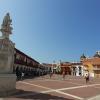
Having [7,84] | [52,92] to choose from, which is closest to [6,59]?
[7,84]

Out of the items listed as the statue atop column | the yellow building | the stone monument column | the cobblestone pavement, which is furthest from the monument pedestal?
the yellow building

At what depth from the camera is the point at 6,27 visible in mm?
15898

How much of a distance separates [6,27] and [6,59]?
2167 mm

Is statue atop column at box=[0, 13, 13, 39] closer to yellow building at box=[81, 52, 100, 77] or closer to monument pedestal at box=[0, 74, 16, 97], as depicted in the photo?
monument pedestal at box=[0, 74, 16, 97]

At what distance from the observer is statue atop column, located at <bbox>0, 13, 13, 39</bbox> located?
15.7 metres

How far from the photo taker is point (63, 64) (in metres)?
108

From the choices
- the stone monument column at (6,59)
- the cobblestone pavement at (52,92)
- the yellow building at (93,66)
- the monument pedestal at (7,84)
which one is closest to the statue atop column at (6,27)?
the stone monument column at (6,59)

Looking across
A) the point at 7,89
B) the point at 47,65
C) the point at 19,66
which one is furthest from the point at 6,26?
the point at 47,65

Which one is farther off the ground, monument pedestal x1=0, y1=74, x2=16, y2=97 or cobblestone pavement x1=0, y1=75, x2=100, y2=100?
monument pedestal x1=0, y1=74, x2=16, y2=97

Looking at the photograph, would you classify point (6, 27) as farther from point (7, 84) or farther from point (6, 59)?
point (7, 84)

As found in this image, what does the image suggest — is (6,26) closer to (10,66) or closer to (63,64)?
(10,66)

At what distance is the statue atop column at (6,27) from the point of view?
15.7 m

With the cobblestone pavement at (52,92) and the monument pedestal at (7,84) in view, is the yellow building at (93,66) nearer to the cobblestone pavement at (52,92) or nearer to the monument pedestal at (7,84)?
the cobblestone pavement at (52,92)

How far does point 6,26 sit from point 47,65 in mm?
118329
